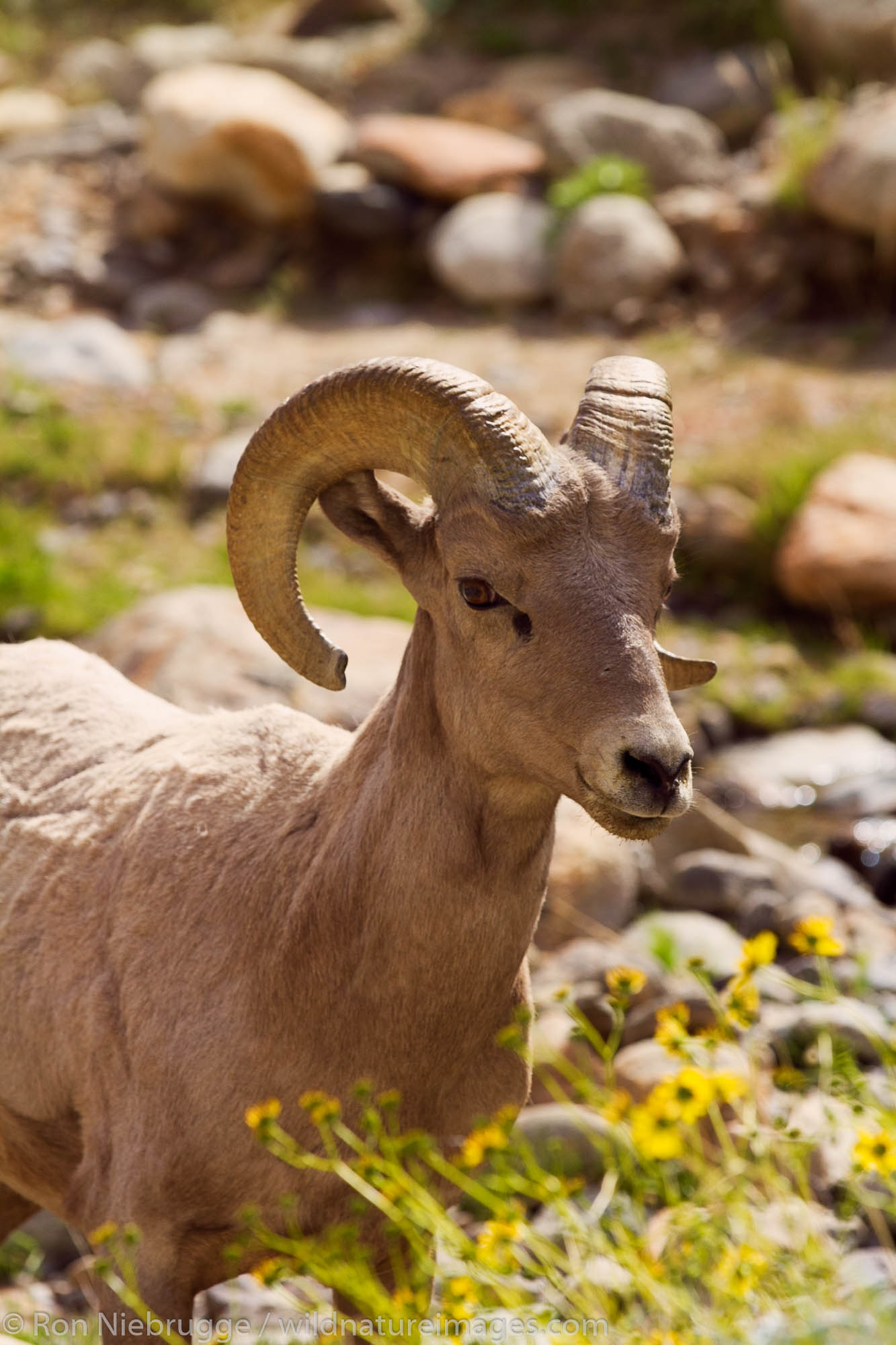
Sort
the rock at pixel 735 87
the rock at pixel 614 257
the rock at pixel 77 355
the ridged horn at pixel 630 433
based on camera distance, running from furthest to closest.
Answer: the rock at pixel 735 87 → the rock at pixel 614 257 → the rock at pixel 77 355 → the ridged horn at pixel 630 433

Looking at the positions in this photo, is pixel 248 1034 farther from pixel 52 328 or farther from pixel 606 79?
pixel 606 79

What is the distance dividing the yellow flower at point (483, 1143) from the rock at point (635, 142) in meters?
16.1

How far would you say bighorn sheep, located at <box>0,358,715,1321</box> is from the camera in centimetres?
344

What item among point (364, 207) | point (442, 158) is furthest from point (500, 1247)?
point (442, 158)

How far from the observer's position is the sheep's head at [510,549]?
3.32 meters

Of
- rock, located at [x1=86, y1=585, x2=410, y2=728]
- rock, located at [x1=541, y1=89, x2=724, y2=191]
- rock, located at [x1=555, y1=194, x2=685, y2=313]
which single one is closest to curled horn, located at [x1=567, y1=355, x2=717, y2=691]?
rock, located at [x1=86, y1=585, x2=410, y2=728]

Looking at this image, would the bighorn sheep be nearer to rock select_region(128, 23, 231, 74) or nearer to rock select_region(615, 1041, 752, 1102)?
rock select_region(615, 1041, 752, 1102)

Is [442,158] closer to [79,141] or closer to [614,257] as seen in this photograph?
Answer: [614,257]

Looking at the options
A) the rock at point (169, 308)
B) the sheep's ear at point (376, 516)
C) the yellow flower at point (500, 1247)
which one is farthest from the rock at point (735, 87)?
the yellow flower at point (500, 1247)

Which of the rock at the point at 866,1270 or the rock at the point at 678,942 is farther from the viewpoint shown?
the rock at the point at 678,942

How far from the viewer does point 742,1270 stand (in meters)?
2.58

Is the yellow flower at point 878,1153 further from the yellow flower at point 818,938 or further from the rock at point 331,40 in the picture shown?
the rock at point 331,40

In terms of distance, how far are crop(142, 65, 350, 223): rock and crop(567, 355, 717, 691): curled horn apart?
1501 centimetres

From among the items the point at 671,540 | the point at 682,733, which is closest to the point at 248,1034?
the point at 682,733
